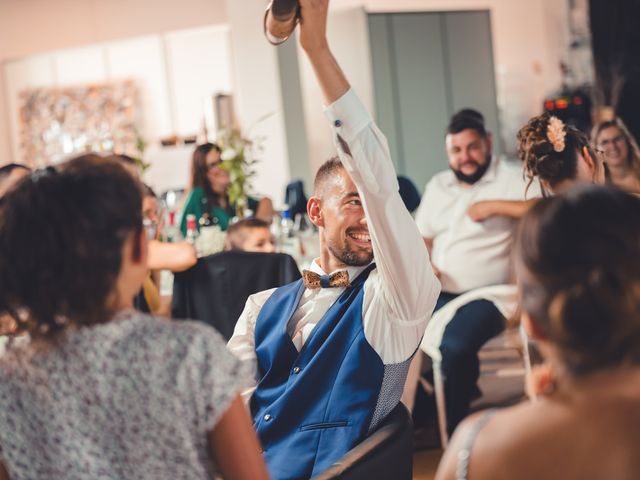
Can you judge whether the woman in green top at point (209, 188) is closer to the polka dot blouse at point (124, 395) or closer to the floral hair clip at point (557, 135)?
the floral hair clip at point (557, 135)

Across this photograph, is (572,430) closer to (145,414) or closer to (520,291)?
(520,291)

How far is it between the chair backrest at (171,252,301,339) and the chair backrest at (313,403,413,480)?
1198 millimetres

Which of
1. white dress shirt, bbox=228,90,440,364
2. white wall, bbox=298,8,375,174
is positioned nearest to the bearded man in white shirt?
white dress shirt, bbox=228,90,440,364

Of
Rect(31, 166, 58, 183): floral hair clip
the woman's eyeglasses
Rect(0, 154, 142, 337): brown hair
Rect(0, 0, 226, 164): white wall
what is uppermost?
Rect(0, 0, 226, 164): white wall

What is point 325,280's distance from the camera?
6.24ft

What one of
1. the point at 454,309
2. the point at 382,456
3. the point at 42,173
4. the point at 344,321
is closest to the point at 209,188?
the point at 454,309

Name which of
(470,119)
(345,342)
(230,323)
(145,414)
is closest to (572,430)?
(145,414)

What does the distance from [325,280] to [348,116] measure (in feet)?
1.52

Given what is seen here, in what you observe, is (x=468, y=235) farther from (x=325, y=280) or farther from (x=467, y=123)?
(x=325, y=280)

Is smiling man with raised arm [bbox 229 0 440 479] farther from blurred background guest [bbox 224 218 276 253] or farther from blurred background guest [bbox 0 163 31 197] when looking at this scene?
blurred background guest [bbox 224 218 276 253]

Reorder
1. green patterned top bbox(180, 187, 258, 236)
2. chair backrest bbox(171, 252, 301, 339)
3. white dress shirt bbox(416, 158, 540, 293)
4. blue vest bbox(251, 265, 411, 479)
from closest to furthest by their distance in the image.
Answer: blue vest bbox(251, 265, 411, 479), chair backrest bbox(171, 252, 301, 339), white dress shirt bbox(416, 158, 540, 293), green patterned top bbox(180, 187, 258, 236)

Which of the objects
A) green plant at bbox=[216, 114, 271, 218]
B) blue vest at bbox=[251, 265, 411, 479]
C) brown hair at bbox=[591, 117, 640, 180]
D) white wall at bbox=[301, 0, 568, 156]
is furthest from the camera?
white wall at bbox=[301, 0, 568, 156]

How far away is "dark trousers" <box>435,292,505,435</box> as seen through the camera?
359 cm

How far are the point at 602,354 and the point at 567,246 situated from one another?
129 millimetres
